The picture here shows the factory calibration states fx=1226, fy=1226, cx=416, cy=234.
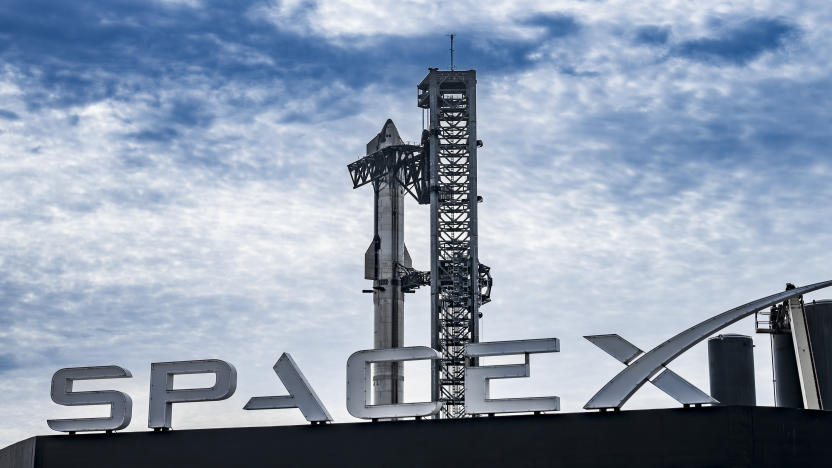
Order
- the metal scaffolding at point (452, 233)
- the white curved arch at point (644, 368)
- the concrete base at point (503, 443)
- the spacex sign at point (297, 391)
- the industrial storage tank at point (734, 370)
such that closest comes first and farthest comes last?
the concrete base at point (503, 443), the white curved arch at point (644, 368), the spacex sign at point (297, 391), the industrial storage tank at point (734, 370), the metal scaffolding at point (452, 233)

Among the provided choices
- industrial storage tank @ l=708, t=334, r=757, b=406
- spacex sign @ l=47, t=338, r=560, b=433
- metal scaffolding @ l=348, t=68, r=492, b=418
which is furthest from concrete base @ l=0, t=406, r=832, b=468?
metal scaffolding @ l=348, t=68, r=492, b=418

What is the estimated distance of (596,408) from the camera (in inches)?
1323

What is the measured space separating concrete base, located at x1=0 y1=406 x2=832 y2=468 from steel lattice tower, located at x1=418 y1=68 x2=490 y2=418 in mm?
46063

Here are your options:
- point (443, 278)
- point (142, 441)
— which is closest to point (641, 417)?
point (142, 441)

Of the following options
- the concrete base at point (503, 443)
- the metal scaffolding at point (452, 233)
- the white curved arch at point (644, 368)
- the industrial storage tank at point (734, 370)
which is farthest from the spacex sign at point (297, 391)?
the metal scaffolding at point (452, 233)

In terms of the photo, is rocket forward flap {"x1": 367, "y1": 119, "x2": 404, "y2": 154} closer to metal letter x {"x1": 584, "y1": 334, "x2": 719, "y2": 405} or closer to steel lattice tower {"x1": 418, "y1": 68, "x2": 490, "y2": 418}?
steel lattice tower {"x1": 418, "y1": 68, "x2": 490, "y2": 418}

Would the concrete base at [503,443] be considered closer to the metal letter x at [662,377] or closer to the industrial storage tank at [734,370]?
the metal letter x at [662,377]

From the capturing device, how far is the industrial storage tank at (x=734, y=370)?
36.5m

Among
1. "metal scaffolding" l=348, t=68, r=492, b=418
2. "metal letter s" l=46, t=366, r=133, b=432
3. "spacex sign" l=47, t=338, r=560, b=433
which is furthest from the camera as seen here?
"metal scaffolding" l=348, t=68, r=492, b=418

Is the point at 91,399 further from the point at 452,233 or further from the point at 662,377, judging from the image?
the point at 452,233

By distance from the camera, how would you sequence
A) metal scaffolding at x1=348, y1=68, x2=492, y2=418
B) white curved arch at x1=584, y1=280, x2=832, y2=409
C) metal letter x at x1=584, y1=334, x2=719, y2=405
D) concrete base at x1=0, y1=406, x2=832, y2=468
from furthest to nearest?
1. metal scaffolding at x1=348, y1=68, x2=492, y2=418
2. white curved arch at x1=584, y1=280, x2=832, y2=409
3. metal letter x at x1=584, y1=334, x2=719, y2=405
4. concrete base at x1=0, y1=406, x2=832, y2=468

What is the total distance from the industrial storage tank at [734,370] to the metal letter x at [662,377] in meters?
3.73

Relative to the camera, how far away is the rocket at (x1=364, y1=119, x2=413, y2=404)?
290 ft

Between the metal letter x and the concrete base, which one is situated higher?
the metal letter x
